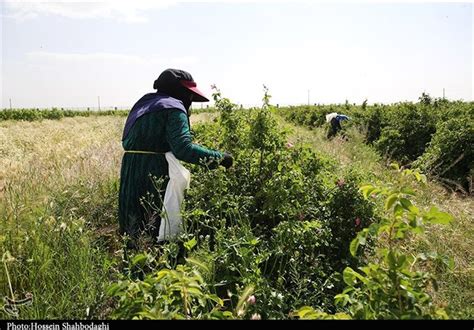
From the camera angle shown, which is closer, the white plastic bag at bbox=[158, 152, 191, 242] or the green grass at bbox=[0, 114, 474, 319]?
the green grass at bbox=[0, 114, 474, 319]

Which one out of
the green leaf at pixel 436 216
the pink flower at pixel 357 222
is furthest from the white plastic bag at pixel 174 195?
the green leaf at pixel 436 216

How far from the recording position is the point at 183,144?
314 centimetres

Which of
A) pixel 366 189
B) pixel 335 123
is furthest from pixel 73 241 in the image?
pixel 335 123

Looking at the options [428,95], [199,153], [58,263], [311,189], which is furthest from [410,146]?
[58,263]

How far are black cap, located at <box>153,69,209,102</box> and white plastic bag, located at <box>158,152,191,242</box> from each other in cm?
61

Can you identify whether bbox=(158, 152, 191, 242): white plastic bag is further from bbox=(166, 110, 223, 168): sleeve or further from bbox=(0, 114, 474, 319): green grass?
bbox=(0, 114, 474, 319): green grass

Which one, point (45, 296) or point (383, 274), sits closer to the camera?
point (383, 274)

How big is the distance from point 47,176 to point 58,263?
93.2 inches

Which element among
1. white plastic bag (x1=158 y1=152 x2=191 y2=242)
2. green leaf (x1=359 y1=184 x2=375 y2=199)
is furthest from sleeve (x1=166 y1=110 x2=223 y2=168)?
green leaf (x1=359 y1=184 x2=375 y2=199)

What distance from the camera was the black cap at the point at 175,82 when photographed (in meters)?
3.53

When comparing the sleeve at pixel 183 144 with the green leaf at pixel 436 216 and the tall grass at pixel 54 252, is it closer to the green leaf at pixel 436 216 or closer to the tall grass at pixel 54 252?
the tall grass at pixel 54 252

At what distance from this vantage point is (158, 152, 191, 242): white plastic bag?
10.6ft

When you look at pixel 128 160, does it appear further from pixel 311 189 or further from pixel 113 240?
pixel 311 189

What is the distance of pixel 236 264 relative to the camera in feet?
7.97
